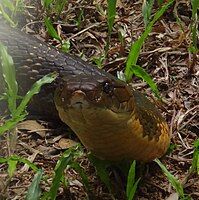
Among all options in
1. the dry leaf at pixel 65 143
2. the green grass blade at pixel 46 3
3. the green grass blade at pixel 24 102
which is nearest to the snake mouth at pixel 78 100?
the green grass blade at pixel 24 102

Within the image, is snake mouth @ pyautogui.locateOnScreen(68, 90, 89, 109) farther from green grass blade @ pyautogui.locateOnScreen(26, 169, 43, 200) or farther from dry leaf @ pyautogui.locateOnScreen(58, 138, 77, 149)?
dry leaf @ pyautogui.locateOnScreen(58, 138, 77, 149)

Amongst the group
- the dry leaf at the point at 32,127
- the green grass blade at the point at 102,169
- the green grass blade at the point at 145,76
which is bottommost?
the dry leaf at the point at 32,127

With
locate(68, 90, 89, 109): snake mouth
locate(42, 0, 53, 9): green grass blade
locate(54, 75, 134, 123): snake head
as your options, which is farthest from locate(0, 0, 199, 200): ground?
locate(68, 90, 89, 109): snake mouth

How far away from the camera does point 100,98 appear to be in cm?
289

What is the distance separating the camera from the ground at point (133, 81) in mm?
3348

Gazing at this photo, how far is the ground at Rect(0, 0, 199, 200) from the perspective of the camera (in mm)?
3348

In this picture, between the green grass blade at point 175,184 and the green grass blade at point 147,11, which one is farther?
the green grass blade at point 147,11

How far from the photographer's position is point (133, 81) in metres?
4.14

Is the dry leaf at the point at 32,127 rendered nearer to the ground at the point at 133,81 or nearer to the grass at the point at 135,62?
the ground at the point at 133,81

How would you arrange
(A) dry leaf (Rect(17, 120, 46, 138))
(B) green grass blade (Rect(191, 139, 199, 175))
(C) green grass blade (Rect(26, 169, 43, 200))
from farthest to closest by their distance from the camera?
(A) dry leaf (Rect(17, 120, 46, 138))
(B) green grass blade (Rect(191, 139, 199, 175))
(C) green grass blade (Rect(26, 169, 43, 200))

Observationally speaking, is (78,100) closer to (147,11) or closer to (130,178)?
(130,178)

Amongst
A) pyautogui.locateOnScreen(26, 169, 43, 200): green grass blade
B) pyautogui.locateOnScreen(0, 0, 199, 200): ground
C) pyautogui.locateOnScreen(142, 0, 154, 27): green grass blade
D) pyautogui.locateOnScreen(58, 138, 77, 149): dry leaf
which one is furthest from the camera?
pyautogui.locateOnScreen(142, 0, 154, 27): green grass blade

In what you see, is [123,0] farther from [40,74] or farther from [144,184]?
[144,184]

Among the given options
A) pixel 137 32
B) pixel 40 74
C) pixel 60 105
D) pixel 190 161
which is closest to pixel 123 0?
pixel 137 32
